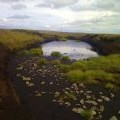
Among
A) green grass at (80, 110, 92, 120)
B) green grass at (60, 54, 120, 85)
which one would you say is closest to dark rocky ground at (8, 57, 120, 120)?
green grass at (80, 110, 92, 120)

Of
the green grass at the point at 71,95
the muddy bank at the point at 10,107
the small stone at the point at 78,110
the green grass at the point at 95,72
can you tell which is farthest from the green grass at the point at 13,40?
the small stone at the point at 78,110

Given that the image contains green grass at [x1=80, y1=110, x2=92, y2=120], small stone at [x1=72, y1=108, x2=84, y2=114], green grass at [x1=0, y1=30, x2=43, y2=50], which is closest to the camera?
green grass at [x1=80, y1=110, x2=92, y2=120]

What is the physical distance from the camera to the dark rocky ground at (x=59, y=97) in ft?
75.7

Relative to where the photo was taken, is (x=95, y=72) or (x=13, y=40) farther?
(x=13, y=40)

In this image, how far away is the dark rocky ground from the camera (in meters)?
23.1

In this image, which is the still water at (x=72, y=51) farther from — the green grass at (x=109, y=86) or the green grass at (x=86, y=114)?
the green grass at (x=86, y=114)

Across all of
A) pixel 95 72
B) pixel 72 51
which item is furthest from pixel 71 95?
pixel 72 51

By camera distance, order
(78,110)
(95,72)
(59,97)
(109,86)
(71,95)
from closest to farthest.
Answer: (78,110) < (59,97) < (71,95) < (109,86) < (95,72)

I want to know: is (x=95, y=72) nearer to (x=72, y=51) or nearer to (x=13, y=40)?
(x=72, y=51)

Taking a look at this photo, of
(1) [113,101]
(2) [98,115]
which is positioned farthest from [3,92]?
(1) [113,101]

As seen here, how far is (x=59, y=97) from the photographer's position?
88.5ft

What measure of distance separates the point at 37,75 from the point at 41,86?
5.41 m

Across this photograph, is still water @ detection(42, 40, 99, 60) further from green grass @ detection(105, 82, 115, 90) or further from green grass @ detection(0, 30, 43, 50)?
green grass @ detection(105, 82, 115, 90)

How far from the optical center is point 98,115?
22688 mm
